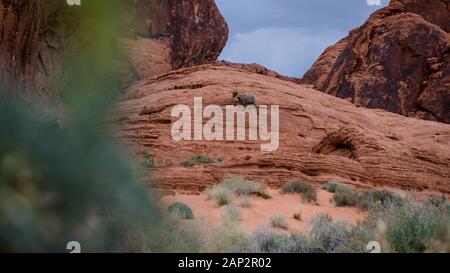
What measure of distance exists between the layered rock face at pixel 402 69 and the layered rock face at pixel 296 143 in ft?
34.4

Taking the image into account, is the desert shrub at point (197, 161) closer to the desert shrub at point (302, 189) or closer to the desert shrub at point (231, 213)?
the desert shrub at point (302, 189)

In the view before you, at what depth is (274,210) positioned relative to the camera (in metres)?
11.4

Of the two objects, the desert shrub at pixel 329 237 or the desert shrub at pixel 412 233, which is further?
the desert shrub at pixel 329 237

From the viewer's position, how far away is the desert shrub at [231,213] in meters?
9.20

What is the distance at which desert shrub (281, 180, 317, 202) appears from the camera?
13357 millimetres

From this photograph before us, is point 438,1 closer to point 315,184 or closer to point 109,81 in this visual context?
point 315,184

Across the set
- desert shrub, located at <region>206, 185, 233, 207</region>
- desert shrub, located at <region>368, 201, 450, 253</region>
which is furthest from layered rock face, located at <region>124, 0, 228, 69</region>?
desert shrub, located at <region>368, 201, 450, 253</region>

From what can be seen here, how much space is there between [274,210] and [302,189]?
2.86 m

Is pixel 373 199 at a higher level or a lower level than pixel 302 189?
lower

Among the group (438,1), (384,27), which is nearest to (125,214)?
(384,27)

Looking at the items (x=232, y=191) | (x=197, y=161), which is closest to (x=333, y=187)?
(x=232, y=191)

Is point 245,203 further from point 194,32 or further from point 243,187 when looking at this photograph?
point 194,32

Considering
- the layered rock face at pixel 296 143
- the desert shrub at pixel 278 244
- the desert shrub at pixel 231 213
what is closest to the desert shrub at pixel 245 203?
the desert shrub at pixel 231 213

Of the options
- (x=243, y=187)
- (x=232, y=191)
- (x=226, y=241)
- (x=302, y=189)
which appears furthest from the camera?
(x=302, y=189)
